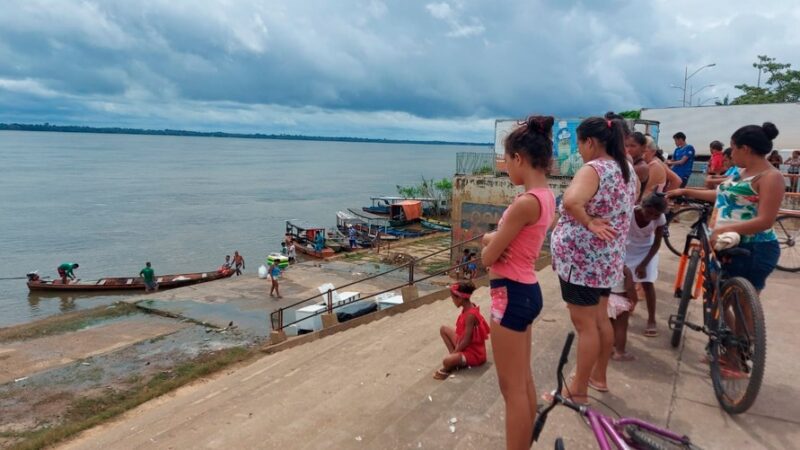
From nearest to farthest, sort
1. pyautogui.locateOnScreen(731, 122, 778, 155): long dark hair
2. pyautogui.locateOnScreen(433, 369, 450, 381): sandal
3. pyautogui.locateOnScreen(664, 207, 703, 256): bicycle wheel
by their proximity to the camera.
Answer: pyautogui.locateOnScreen(731, 122, 778, 155): long dark hair, pyautogui.locateOnScreen(433, 369, 450, 381): sandal, pyautogui.locateOnScreen(664, 207, 703, 256): bicycle wheel

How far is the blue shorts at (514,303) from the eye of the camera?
2.46 metres

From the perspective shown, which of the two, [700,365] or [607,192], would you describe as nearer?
[607,192]

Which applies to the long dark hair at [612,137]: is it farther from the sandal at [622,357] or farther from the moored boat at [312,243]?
the moored boat at [312,243]

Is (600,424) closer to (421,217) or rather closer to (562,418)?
Answer: (562,418)

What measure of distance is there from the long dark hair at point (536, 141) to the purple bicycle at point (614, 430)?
84 centimetres

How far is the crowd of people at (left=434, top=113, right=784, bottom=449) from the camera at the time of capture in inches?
96.2

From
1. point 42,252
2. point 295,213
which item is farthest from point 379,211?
point 42,252

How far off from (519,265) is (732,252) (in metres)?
1.98

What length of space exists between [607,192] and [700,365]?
2.06 m

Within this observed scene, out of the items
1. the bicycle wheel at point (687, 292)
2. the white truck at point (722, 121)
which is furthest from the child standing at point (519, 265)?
the white truck at point (722, 121)

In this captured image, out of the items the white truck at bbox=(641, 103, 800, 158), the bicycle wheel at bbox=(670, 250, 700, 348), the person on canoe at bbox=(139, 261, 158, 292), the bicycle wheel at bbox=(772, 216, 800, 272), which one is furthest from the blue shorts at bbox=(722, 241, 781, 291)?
the person on canoe at bbox=(139, 261, 158, 292)

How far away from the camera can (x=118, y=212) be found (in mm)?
48906

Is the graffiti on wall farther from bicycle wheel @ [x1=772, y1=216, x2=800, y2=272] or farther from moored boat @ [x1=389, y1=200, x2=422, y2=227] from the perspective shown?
moored boat @ [x1=389, y1=200, x2=422, y2=227]

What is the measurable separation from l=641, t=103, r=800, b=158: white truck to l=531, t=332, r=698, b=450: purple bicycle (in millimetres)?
20102
